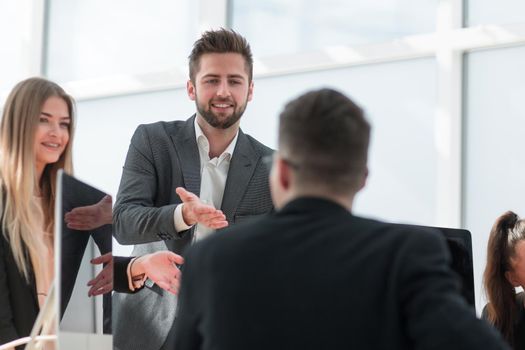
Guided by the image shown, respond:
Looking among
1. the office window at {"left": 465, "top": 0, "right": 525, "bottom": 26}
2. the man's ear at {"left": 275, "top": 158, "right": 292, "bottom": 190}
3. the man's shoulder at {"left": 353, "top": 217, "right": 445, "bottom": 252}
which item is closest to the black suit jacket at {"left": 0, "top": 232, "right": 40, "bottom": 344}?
the man's ear at {"left": 275, "top": 158, "right": 292, "bottom": 190}

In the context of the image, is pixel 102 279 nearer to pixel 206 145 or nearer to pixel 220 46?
pixel 206 145

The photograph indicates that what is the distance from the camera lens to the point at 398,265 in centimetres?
145

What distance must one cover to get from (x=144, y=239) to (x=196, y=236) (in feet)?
0.57

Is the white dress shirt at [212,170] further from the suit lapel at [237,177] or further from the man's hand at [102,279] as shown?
the man's hand at [102,279]

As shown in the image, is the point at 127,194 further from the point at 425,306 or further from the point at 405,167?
the point at 405,167

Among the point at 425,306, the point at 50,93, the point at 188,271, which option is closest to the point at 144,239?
the point at 50,93

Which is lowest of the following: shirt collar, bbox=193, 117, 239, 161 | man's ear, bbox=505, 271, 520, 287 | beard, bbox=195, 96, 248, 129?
man's ear, bbox=505, 271, 520, 287

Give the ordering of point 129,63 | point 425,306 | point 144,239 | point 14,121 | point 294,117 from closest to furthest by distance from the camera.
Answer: point 425,306 → point 294,117 → point 14,121 → point 144,239 → point 129,63

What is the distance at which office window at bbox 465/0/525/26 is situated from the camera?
5.56 m

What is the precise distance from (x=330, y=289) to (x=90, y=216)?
97 centimetres

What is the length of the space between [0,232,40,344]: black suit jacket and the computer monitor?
26cm

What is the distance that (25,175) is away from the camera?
2719 mm

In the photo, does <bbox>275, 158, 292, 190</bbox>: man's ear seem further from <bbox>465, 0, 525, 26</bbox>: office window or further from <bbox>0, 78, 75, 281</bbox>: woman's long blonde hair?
<bbox>465, 0, 525, 26</bbox>: office window

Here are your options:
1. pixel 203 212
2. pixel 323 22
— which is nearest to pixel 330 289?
pixel 203 212
